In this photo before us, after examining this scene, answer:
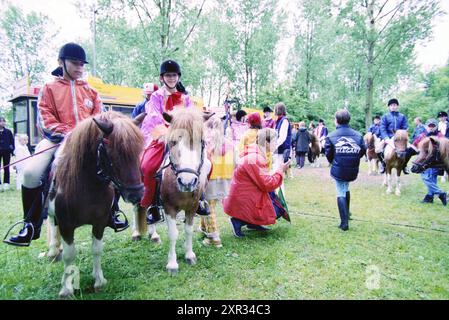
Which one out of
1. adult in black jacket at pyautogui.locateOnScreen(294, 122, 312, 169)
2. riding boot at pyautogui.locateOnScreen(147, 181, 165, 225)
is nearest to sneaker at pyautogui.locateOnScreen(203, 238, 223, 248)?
riding boot at pyautogui.locateOnScreen(147, 181, 165, 225)

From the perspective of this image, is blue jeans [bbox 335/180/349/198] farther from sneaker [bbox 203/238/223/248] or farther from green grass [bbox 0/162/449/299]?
sneaker [bbox 203/238/223/248]


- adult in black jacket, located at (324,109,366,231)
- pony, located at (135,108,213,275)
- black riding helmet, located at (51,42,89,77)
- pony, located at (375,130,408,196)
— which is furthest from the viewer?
pony, located at (375,130,408,196)

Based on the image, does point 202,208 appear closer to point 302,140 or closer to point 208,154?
point 208,154

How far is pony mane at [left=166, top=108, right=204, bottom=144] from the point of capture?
3016 millimetres

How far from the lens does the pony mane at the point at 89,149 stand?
242 centimetres

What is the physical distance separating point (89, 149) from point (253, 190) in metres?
2.91

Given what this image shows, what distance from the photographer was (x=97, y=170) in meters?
2.62

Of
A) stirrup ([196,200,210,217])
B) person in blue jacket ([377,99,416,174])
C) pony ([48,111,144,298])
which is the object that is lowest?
stirrup ([196,200,210,217])

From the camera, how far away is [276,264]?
3.75 meters

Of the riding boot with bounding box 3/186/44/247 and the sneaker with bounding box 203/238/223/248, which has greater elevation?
the riding boot with bounding box 3/186/44/247

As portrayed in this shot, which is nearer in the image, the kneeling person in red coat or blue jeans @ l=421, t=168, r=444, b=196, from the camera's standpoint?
the kneeling person in red coat

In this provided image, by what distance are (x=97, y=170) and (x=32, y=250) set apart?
2836mm

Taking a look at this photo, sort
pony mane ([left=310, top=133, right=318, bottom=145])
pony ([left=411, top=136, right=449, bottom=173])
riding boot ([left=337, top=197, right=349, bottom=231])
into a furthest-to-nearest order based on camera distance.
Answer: pony mane ([left=310, top=133, right=318, bottom=145]) → pony ([left=411, top=136, right=449, bottom=173]) → riding boot ([left=337, top=197, right=349, bottom=231])

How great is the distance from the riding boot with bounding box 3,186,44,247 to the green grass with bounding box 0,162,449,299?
2.02 ft
